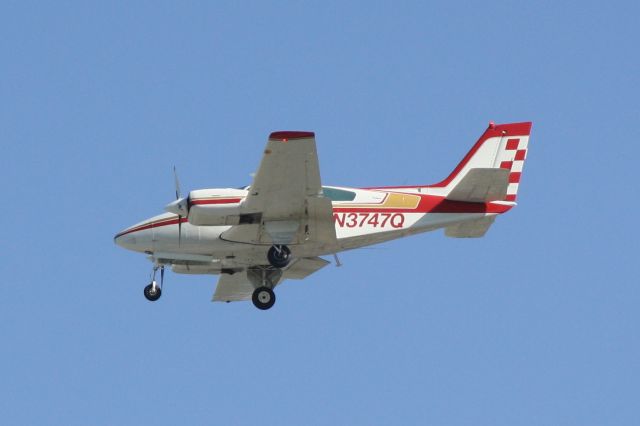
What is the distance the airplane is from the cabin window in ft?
0.10

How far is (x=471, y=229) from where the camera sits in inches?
1414

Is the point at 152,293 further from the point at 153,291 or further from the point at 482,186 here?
the point at 482,186

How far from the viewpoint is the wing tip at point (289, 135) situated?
99.4ft

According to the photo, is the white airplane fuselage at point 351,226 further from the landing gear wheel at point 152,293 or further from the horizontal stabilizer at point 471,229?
the landing gear wheel at point 152,293

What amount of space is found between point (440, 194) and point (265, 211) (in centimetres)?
606

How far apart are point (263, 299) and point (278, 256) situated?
299 centimetres

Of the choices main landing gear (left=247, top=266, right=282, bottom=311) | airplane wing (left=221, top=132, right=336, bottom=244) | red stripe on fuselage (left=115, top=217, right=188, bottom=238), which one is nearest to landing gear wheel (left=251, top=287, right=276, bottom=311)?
main landing gear (left=247, top=266, right=282, bottom=311)

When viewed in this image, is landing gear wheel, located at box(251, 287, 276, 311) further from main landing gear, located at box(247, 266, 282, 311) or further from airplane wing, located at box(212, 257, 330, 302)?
airplane wing, located at box(212, 257, 330, 302)

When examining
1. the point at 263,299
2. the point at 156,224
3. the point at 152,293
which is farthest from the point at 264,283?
the point at 156,224

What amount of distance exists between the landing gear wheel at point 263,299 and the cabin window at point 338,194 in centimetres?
389

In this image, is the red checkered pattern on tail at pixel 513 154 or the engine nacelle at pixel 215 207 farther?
the red checkered pattern on tail at pixel 513 154

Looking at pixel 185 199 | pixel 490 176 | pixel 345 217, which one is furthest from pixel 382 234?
pixel 185 199

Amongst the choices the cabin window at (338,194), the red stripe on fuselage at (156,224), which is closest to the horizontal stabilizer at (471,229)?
the cabin window at (338,194)

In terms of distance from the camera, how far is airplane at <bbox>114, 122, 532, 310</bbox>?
32.8 m
